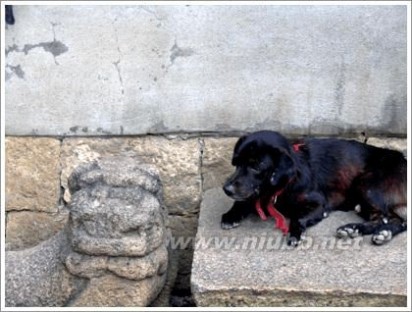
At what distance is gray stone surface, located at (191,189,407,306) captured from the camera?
137 inches

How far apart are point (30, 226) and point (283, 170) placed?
1779 millimetres

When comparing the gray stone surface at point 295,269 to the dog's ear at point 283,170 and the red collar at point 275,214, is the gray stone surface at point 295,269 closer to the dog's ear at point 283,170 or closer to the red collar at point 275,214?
the red collar at point 275,214

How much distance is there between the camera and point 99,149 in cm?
450

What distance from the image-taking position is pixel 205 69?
434 cm

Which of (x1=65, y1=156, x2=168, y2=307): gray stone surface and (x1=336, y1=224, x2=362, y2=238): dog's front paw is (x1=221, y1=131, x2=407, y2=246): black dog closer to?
(x1=336, y1=224, x2=362, y2=238): dog's front paw

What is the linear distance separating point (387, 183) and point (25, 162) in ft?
7.09

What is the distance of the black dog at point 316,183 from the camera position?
379 cm

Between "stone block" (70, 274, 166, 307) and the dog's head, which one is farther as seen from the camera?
the dog's head

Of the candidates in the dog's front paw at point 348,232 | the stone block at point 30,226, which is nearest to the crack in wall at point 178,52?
the stone block at point 30,226

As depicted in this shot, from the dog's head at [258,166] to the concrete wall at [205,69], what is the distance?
63 cm

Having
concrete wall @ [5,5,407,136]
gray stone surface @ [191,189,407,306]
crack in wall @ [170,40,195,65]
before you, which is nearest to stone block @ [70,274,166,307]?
gray stone surface @ [191,189,407,306]

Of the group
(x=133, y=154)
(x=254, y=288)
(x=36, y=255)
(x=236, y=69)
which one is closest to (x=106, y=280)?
(x=36, y=255)

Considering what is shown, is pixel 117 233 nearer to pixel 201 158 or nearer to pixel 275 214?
pixel 275 214

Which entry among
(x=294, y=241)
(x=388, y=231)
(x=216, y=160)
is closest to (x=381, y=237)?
(x=388, y=231)
